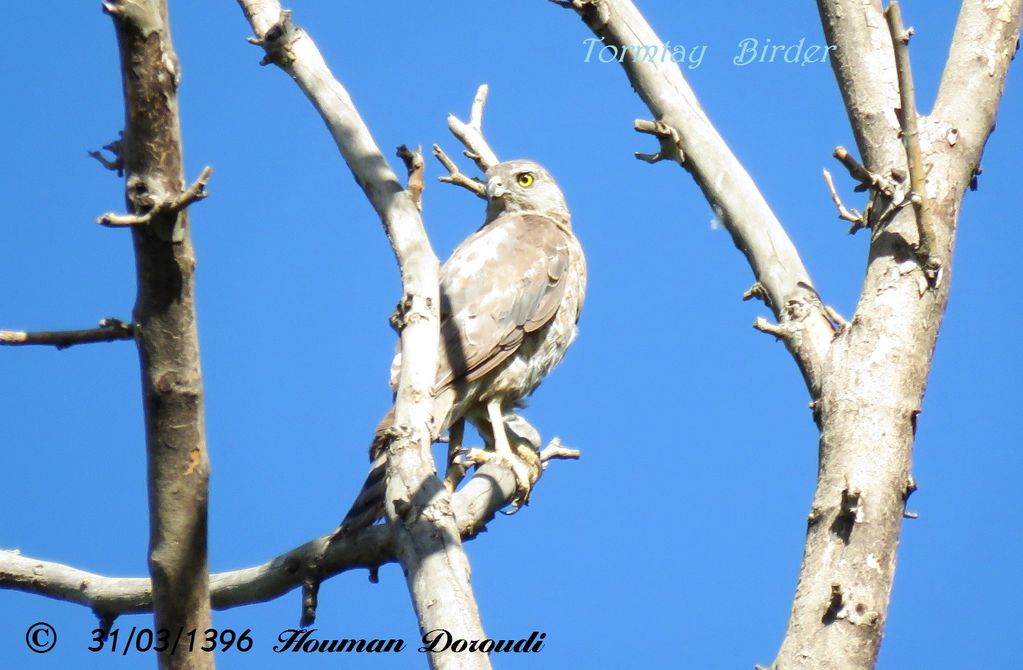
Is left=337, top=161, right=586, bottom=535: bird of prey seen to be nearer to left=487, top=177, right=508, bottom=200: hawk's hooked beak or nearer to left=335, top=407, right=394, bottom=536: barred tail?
left=487, top=177, right=508, bottom=200: hawk's hooked beak

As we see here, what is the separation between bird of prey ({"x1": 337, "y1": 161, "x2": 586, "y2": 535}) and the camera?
5523 millimetres

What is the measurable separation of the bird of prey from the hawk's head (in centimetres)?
2

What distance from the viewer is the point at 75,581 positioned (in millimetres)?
3797

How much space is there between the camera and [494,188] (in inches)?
255

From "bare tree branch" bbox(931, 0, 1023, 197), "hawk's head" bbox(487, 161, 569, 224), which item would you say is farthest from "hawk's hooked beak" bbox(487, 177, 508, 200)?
"bare tree branch" bbox(931, 0, 1023, 197)

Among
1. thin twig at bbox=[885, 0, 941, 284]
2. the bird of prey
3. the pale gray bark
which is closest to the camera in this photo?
thin twig at bbox=[885, 0, 941, 284]

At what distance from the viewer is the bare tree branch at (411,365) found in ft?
8.62

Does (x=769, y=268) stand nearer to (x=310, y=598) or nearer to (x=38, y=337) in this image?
(x=310, y=598)

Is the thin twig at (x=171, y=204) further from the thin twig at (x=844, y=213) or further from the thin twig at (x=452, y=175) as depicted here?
the thin twig at (x=452, y=175)

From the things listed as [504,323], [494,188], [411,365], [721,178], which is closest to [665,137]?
[721,178]

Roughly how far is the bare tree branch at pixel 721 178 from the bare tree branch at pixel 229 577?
127 centimetres

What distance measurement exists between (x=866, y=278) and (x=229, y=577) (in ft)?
7.51

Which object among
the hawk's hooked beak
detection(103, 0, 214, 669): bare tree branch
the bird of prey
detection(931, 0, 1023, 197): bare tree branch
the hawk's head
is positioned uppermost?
the hawk's head

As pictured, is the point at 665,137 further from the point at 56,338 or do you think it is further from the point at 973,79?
the point at 56,338
